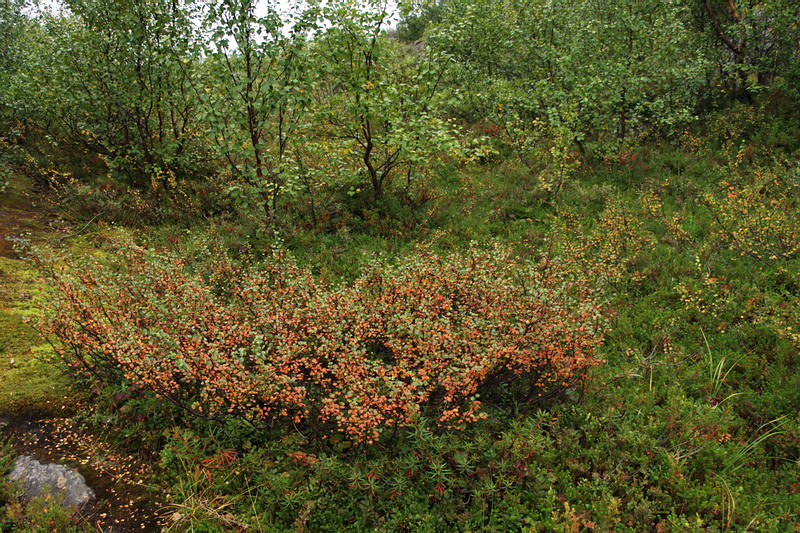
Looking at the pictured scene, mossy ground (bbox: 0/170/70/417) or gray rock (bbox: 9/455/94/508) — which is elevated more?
mossy ground (bbox: 0/170/70/417)

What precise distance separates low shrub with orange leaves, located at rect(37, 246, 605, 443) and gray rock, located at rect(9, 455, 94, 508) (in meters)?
1.05

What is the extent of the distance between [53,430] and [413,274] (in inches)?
185

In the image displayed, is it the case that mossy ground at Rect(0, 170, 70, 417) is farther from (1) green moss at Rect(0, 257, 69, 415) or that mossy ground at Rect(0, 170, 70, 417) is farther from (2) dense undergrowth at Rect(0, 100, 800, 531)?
(2) dense undergrowth at Rect(0, 100, 800, 531)

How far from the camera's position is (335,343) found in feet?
15.2

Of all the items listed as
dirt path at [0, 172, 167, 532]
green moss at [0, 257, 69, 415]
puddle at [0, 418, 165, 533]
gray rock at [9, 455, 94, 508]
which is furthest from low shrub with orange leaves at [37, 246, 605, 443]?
gray rock at [9, 455, 94, 508]

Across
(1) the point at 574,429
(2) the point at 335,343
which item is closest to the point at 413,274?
(2) the point at 335,343

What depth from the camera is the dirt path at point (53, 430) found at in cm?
404

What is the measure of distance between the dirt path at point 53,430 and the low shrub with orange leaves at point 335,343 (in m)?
0.53

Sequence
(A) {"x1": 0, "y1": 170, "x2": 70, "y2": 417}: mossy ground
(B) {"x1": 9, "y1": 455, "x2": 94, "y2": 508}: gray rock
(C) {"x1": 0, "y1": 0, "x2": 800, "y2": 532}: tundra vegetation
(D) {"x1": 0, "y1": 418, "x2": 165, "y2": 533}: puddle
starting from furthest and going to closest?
(A) {"x1": 0, "y1": 170, "x2": 70, "y2": 417}: mossy ground, (C) {"x1": 0, "y1": 0, "x2": 800, "y2": 532}: tundra vegetation, (B) {"x1": 9, "y1": 455, "x2": 94, "y2": 508}: gray rock, (D) {"x1": 0, "y1": 418, "x2": 165, "y2": 533}: puddle

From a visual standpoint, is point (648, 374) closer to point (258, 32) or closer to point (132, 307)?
point (132, 307)

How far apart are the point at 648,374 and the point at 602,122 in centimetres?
976

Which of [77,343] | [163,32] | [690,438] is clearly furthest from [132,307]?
[163,32]

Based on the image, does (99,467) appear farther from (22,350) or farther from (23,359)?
(22,350)

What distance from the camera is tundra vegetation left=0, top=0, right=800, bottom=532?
4.28 metres
